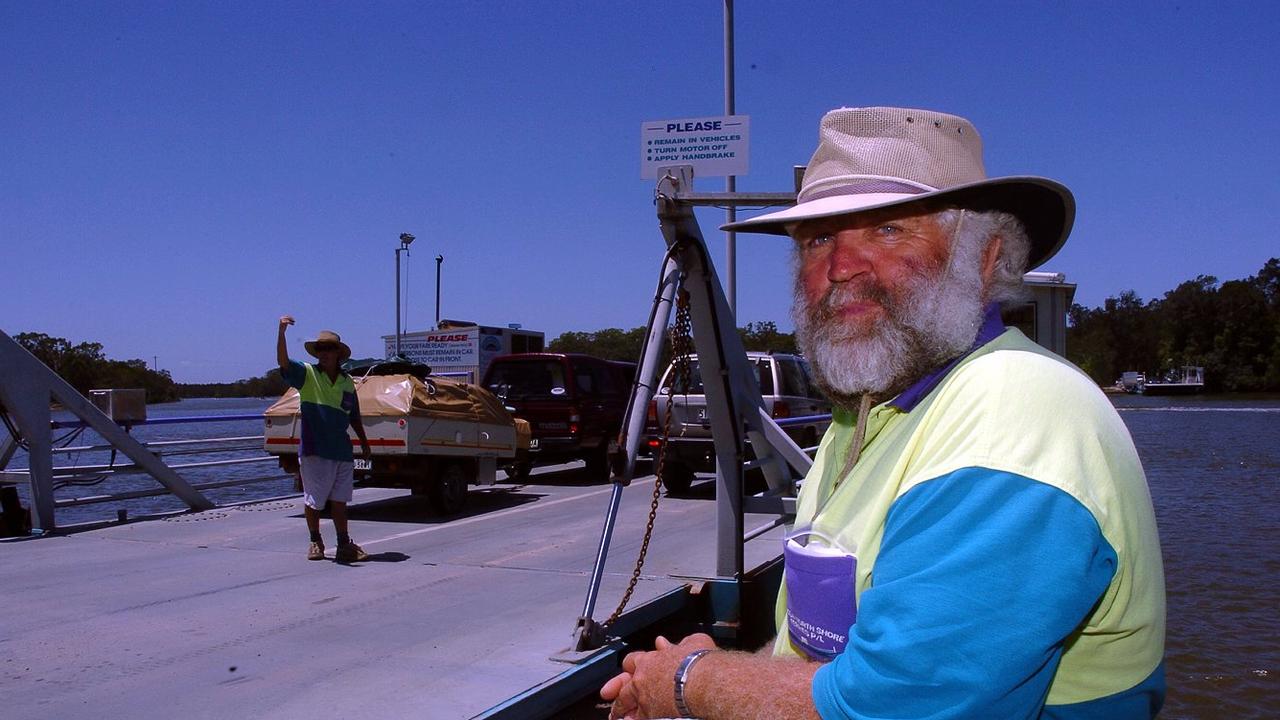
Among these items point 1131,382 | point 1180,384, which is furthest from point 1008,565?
point 1131,382

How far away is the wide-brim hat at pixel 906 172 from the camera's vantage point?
5.89 feet

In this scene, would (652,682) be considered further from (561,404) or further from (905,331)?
(561,404)

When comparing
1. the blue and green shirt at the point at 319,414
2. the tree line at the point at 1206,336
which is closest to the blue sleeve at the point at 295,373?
the blue and green shirt at the point at 319,414

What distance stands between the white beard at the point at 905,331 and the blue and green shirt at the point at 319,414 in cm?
646

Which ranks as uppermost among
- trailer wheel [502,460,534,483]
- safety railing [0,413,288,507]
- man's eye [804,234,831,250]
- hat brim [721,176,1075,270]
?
hat brim [721,176,1075,270]

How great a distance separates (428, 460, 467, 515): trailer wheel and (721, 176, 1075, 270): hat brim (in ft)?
27.3

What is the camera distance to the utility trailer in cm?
959

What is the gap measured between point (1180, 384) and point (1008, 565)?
10351 centimetres

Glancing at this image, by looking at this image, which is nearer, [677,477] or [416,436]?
[416,436]

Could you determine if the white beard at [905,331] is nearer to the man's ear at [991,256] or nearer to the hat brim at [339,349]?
the man's ear at [991,256]

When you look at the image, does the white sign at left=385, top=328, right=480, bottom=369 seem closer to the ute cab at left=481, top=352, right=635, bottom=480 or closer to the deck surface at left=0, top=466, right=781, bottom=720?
the ute cab at left=481, top=352, right=635, bottom=480

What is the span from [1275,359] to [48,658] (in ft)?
350

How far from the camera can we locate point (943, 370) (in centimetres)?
173

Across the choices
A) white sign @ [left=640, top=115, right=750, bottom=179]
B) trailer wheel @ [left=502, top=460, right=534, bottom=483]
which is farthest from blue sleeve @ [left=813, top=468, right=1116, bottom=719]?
trailer wheel @ [left=502, top=460, right=534, bottom=483]
